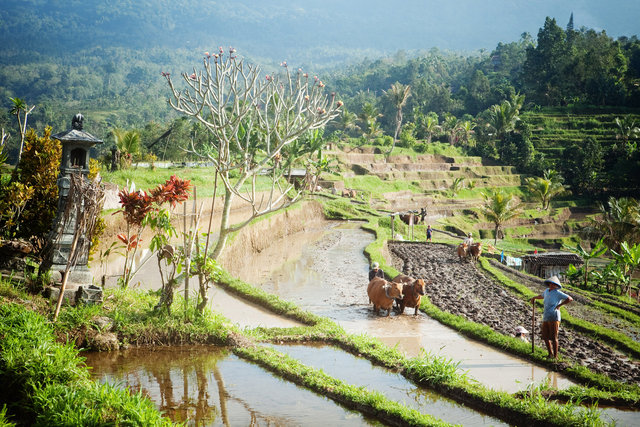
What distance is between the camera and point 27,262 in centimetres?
1072

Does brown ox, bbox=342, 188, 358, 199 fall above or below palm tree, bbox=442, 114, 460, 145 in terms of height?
below

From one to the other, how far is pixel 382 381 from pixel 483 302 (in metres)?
7.32

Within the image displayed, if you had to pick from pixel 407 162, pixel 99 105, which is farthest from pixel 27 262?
pixel 99 105

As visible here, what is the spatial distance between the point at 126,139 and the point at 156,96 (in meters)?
100

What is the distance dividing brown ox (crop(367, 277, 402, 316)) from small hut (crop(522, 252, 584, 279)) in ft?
43.8

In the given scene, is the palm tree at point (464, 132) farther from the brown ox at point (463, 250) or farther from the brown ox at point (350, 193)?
the brown ox at point (463, 250)

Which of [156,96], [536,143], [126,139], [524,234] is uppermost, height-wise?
[156,96]

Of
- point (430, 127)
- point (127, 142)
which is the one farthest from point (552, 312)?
point (430, 127)

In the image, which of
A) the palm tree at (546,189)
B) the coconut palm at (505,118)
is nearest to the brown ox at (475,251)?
the palm tree at (546,189)

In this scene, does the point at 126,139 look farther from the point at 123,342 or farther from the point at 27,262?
the point at 123,342

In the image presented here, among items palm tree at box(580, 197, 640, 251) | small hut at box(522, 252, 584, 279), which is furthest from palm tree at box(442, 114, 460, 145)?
small hut at box(522, 252, 584, 279)

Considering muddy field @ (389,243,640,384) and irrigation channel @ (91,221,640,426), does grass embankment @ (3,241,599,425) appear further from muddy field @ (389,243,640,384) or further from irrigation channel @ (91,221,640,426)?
muddy field @ (389,243,640,384)

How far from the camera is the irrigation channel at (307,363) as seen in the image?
685 centimetres

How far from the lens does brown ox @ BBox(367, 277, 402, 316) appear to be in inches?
476
